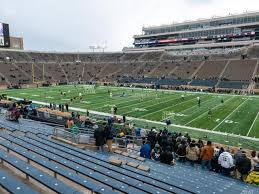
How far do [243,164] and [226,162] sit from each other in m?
0.65

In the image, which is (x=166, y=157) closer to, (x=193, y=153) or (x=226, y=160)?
(x=193, y=153)

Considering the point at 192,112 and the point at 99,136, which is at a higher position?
the point at 99,136

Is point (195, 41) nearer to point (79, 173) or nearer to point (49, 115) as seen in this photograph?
point (49, 115)

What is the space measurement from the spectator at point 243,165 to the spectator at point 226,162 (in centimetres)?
35

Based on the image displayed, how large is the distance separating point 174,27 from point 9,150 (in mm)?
84202

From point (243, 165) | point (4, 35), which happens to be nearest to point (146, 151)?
point (243, 165)

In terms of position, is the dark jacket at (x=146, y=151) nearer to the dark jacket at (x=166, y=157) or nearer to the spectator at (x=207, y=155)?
the dark jacket at (x=166, y=157)

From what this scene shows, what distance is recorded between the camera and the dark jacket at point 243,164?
8.43 meters

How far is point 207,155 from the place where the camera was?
991 centimetres

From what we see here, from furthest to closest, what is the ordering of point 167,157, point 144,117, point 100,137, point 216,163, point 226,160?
point 144,117 → point 100,137 → point 167,157 → point 216,163 → point 226,160

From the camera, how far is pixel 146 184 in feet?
22.4

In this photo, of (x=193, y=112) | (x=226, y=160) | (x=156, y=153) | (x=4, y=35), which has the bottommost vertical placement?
(x=193, y=112)

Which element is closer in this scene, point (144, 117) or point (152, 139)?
point (152, 139)

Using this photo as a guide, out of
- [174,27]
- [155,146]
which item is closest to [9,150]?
[155,146]
